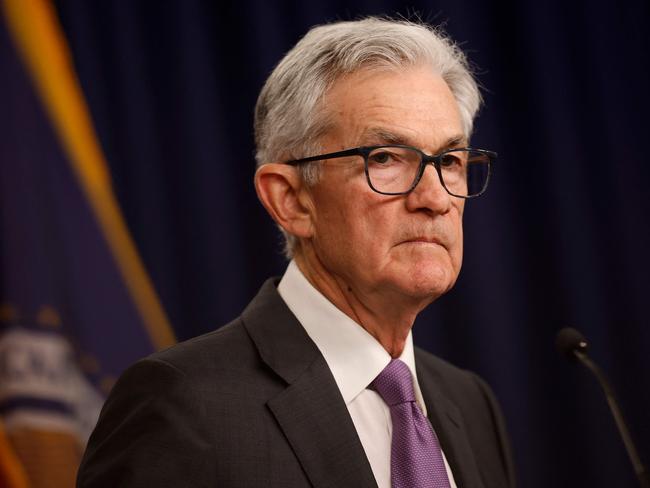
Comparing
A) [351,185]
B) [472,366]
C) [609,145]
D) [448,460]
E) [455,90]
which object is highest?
[455,90]

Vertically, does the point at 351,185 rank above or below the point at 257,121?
below

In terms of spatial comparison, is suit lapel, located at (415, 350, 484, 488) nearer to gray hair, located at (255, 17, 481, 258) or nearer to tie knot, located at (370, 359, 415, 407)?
tie knot, located at (370, 359, 415, 407)

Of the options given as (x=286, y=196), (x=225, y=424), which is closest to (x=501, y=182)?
(x=286, y=196)

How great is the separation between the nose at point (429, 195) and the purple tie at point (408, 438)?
11.4 inches

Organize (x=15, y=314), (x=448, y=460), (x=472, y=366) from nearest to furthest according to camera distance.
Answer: (x=448, y=460) → (x=15, y=314) → (x=472, y=366)

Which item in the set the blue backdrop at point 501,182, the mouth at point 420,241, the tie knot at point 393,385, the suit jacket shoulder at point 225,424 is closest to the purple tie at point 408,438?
the tie knot at point 393,385

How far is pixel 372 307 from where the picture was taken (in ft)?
4.70

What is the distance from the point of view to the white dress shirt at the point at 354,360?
52.7 inches

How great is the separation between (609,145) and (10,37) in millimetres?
1857

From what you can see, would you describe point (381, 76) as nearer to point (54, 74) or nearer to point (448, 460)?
point (448, 460)

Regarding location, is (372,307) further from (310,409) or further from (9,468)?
(9,468)

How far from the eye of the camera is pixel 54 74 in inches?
87.9

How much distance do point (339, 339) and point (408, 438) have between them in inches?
8.2

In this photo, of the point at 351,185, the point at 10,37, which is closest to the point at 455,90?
the point at 351,185
